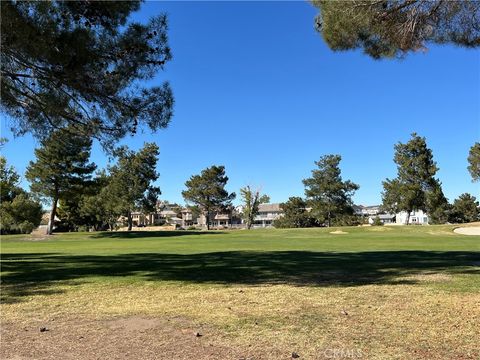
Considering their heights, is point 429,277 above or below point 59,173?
below

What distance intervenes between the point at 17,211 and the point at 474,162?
179 feet

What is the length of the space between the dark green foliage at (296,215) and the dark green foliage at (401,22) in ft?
228

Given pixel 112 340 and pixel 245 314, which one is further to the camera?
pixel 245 314

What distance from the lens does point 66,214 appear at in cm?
7069

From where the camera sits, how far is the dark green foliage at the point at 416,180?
6328 cm

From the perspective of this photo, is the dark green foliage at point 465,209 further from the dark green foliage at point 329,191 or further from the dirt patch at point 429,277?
the dirt patch at point 429,277

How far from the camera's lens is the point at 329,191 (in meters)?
73.9

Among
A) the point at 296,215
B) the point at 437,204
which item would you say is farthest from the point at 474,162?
the point at 296,215

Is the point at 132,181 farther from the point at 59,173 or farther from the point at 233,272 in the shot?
the point at 233,272

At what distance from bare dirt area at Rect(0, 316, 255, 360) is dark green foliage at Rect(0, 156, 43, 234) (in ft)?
163

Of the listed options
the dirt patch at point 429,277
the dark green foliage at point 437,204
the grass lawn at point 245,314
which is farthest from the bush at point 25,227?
the dirt patch at point 429,277

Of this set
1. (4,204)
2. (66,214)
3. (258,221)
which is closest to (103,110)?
(4,204)

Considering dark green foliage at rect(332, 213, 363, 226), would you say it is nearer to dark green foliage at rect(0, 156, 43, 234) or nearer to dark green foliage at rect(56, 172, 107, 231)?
dark green foliage at rect(56, 172, 107, 231)

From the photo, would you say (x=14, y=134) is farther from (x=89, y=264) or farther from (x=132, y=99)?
(x=89, y=264)
